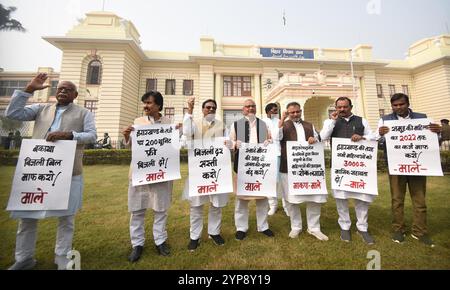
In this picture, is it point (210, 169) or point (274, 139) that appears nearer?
point (210, 169)

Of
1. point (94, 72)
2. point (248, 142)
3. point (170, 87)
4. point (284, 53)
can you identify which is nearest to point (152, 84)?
point (170, 87)

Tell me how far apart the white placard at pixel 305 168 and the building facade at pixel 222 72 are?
587 inches

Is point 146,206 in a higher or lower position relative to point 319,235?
higher

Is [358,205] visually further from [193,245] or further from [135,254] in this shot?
[135,254]

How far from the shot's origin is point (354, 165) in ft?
11.7

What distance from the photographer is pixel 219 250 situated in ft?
10.1

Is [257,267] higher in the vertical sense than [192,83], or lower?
lower

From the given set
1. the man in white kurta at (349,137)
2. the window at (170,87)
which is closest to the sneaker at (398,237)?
the man in white kurta at (349,137)

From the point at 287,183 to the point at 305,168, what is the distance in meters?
0.41

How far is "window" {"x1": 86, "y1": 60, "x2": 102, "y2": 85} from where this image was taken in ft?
61.9

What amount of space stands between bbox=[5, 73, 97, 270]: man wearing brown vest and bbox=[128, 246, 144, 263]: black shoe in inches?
29.5

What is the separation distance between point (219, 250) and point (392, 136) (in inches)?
134
